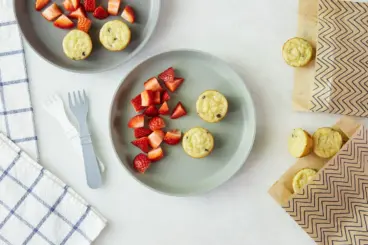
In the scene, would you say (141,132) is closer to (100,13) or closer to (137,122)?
(137,122)

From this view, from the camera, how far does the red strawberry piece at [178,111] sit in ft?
4.62

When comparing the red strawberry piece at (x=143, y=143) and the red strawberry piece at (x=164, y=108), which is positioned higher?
the red strawberry piece at (x=164, y=108)

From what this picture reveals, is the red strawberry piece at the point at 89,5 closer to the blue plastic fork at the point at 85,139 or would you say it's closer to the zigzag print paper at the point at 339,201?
the blue plastic fork at the point at 85,139

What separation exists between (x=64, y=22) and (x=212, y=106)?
378mm

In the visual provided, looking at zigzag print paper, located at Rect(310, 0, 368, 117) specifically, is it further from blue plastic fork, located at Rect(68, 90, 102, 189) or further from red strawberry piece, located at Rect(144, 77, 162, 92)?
blue plastic fork, located at Rect(68, 90, 102, 189)

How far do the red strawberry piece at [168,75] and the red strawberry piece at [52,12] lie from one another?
27 cm

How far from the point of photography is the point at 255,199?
4.66ft

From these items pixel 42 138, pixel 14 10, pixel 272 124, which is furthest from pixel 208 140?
pixel 14 10

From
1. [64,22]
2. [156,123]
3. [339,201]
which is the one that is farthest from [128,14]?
[339,201]

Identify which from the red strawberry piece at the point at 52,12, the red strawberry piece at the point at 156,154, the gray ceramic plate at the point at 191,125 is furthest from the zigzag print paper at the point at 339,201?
the red strawberry piece at the point at 52,12

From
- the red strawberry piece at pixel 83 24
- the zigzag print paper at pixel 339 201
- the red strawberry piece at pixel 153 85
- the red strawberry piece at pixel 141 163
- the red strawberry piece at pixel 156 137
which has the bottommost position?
the zigzag print paper at pixel 339 201

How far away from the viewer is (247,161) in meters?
1.43

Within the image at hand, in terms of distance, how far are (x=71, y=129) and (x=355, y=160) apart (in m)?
0.62

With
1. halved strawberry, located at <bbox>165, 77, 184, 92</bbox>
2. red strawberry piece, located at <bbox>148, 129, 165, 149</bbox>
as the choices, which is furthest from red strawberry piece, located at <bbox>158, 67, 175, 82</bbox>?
red strawberry piece, located at <bbox>148, 129, 165, 149</bbox>
